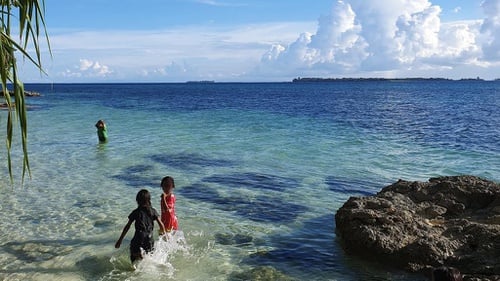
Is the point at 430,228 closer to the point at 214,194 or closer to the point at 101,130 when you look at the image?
the point at 214,194

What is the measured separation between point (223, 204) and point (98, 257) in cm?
420

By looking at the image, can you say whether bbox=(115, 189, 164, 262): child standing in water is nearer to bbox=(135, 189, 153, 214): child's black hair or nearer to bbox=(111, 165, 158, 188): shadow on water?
bbox=(135, 189, 153, 214): child's black hair

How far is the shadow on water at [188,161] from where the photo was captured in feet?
57.7

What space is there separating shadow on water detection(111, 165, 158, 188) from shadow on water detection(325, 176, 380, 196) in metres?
5.46

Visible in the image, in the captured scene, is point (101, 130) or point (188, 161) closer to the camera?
point (188, 161)

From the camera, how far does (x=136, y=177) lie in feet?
50.3

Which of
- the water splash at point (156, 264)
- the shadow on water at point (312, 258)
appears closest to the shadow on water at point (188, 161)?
the shadow on water at point (312, 258)

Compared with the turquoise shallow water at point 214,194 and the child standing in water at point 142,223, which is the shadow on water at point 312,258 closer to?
the turquoise shallow water at point 214,194

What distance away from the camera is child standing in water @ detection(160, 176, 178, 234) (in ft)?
27.6

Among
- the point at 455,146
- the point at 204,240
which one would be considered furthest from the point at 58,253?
the point at 455,146

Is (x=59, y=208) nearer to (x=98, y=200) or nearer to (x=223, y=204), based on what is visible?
(x=98, y=200)

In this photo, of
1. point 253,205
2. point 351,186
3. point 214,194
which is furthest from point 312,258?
point 351,186

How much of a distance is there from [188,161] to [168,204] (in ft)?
32.2

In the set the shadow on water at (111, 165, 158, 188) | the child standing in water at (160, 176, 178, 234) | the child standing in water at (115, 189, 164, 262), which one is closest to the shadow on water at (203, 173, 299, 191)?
the shadow on water at (111, 165, 158, 188)
